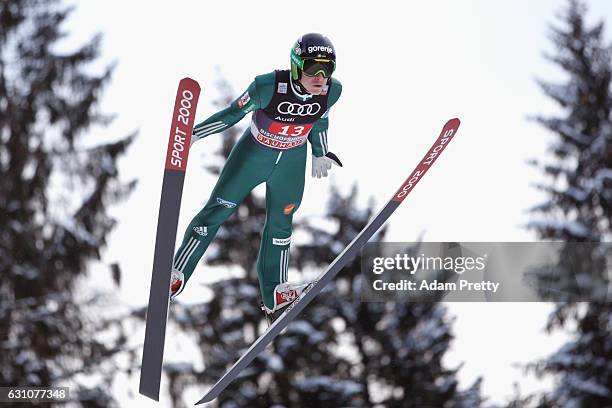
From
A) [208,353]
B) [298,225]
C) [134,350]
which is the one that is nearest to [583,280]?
[298,225]

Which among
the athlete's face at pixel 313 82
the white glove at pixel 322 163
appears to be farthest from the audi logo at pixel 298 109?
the white glove at pixel 322 163

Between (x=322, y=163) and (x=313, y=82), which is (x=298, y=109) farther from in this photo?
(x=322, y=163)

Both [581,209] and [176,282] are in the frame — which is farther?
[581,209]

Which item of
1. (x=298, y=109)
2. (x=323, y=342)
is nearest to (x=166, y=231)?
(x=298, y=109)

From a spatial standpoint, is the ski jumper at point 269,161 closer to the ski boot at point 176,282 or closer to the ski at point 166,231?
the ski boot at point 176,282

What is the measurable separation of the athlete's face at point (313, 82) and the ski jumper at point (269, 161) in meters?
0.08

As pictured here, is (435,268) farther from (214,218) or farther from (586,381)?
(214,218)

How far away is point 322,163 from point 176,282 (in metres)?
1.12

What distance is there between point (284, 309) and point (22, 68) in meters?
9.64

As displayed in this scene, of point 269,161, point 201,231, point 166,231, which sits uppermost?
point 269,161

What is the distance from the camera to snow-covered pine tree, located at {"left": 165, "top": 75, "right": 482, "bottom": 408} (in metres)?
12.3

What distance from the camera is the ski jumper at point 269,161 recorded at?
4.32m

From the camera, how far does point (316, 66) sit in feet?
13.7

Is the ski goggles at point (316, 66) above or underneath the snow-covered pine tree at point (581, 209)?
underneath
